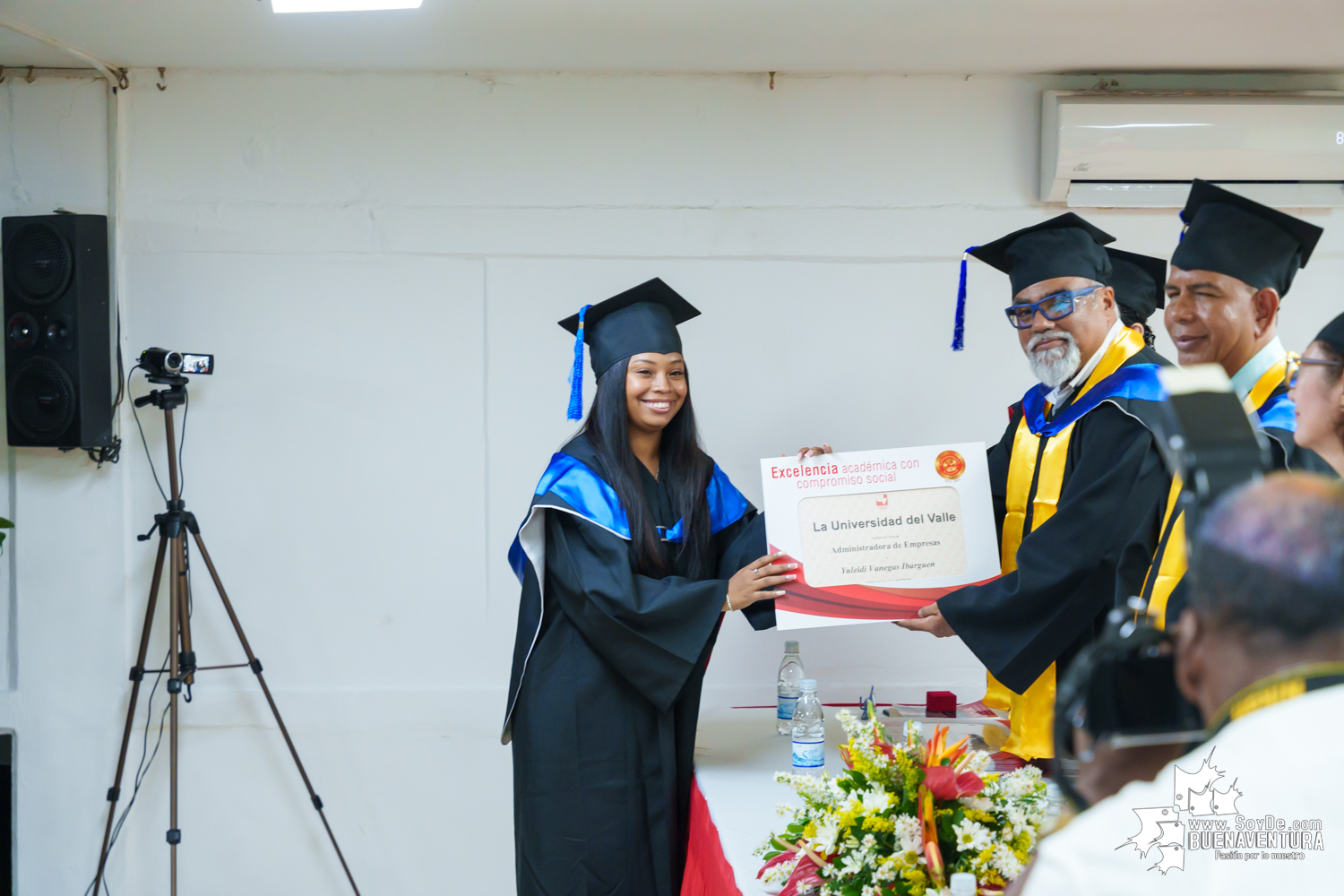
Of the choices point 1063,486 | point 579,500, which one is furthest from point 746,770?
point 1063,486

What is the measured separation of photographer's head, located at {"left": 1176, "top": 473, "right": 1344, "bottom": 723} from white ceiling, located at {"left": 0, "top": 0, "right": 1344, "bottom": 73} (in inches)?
104

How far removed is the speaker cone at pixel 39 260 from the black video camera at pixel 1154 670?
11.3 ft

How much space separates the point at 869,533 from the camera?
233 centimetres

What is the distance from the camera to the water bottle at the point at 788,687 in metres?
2.68

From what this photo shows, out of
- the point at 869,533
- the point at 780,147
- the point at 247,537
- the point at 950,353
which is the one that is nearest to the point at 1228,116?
the point at 950,353

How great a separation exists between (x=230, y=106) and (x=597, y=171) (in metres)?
1.31

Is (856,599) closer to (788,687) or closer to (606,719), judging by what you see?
(788,687)

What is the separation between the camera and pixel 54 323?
124 inches

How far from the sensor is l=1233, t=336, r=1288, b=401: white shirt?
1942 millimetres

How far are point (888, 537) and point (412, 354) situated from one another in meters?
1.90

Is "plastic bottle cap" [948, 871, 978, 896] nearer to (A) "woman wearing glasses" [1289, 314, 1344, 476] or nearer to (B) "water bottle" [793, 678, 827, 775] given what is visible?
(A) "woman wearing glasses" [1289, 314, 1344, 476]

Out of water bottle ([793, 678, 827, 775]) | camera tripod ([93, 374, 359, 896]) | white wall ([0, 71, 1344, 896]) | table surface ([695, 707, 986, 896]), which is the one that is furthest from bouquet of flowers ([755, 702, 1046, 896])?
camera tripod ([93, 374, 359, 896])

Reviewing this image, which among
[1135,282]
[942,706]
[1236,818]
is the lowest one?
[942,706]

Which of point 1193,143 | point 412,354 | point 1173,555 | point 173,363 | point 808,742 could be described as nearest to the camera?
point 1173,555
